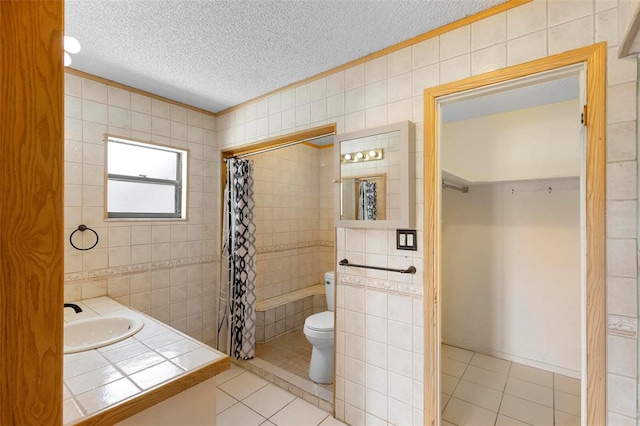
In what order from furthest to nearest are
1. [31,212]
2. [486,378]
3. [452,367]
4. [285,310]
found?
[285,310] < [452,367] < [486,378] < [31,212]

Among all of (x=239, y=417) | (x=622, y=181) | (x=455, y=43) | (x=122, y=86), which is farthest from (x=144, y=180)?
(x=622, y=181)

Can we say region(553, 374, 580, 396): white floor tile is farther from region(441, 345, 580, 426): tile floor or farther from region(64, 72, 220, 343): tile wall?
region(64, 72, 220, 343): tile wall

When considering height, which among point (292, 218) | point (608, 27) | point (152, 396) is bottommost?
point (152, 396)

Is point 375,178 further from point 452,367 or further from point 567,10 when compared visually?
point 452,367

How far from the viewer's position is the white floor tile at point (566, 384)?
224 centimetres

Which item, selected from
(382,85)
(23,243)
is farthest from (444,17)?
(23,243)

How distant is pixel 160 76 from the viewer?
2.10 metres

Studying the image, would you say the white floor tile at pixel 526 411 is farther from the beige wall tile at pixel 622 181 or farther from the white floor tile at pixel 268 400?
the beige wall tile at pixel 622 181

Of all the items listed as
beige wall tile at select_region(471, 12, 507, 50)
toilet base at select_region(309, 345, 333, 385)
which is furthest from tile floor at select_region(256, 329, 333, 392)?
beige wall tile at select_region(471, 12, 507, 50)

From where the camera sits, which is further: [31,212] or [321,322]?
[321,322]

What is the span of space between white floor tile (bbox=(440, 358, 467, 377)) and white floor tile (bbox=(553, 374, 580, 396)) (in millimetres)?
648

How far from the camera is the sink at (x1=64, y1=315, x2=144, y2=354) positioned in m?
1.67

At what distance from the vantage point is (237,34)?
161cm

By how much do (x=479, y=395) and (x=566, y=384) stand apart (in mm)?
743
